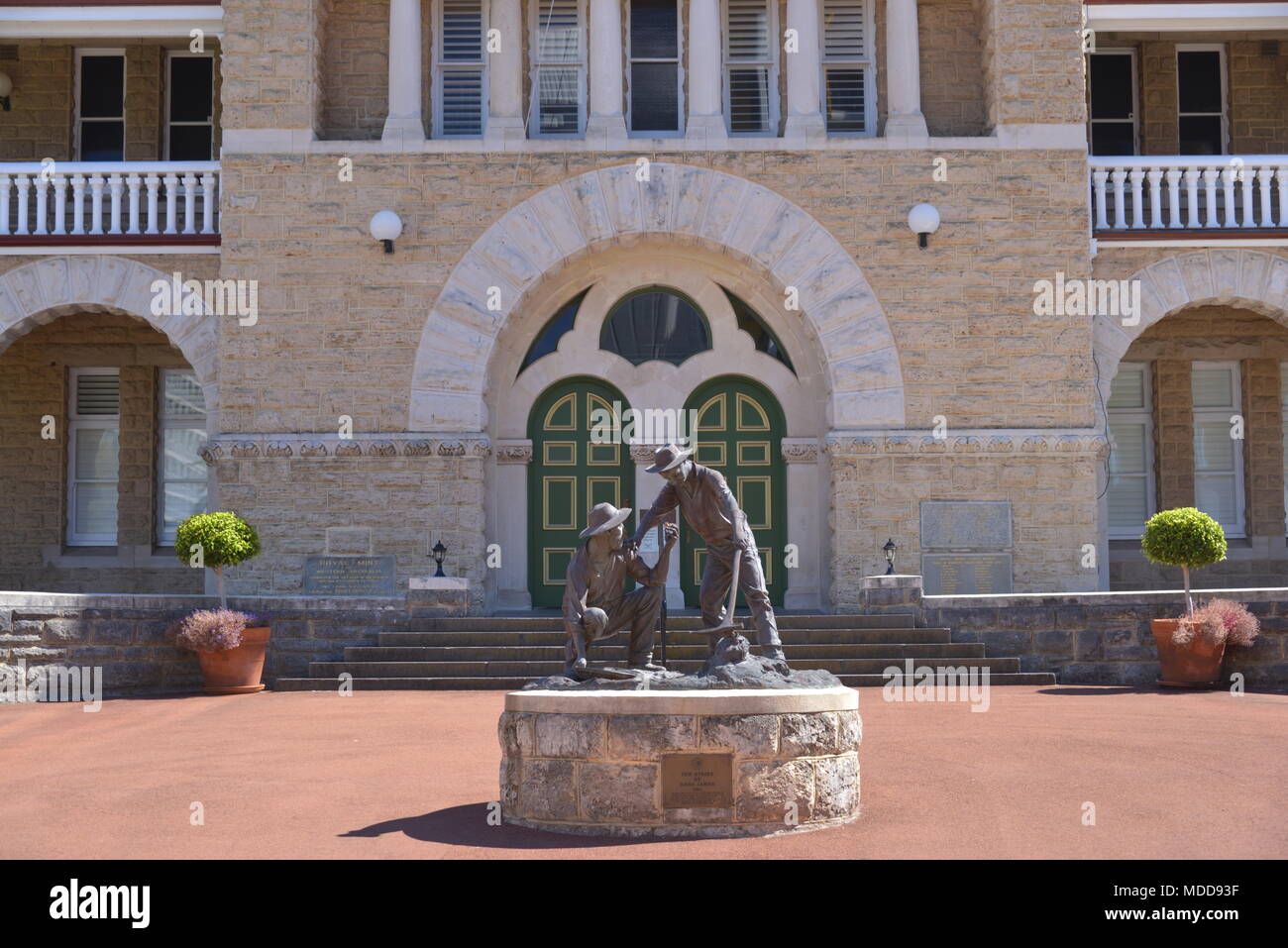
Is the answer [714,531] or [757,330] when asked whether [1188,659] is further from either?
[714,531]

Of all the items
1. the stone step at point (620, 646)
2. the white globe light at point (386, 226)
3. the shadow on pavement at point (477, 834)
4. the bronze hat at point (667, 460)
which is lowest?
the shadow on pavement at point (477, 834)

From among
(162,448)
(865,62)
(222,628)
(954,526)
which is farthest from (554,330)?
(222,628)

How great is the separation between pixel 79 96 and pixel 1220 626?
15601mm

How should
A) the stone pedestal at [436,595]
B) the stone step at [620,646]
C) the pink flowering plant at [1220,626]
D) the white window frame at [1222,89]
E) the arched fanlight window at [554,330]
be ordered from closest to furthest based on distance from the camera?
the pink flowering plant at [1220,626]
the stone step at [620,646]
the stone pedestal at [436,595]
the arched fanlight window at [554,330]
the white window frame at [1222,89]

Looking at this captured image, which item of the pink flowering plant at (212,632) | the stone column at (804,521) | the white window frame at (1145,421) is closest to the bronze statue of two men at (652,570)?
the pink flowering plant at (212,632)

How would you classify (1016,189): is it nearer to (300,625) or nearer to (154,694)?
(300,625)

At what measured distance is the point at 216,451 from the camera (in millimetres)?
16078

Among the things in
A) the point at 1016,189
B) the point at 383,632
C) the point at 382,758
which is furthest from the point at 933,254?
the point at 382,758

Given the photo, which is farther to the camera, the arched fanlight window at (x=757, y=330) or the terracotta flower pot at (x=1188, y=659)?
the arched fanlight window at (x=757, y=330)

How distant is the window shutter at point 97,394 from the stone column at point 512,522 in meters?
5.78

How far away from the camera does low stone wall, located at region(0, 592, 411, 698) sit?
521 inches

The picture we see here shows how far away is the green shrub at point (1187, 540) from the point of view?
44.6 ft

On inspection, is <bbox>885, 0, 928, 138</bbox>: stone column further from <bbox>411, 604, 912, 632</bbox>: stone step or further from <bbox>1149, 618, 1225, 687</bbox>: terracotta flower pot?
<bbox>1149, 618, 1225, 687</bbox>: terracotta flower pot

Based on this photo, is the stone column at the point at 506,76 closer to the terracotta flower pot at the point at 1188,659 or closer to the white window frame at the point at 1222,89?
the white window frame at the point at 1222,89
